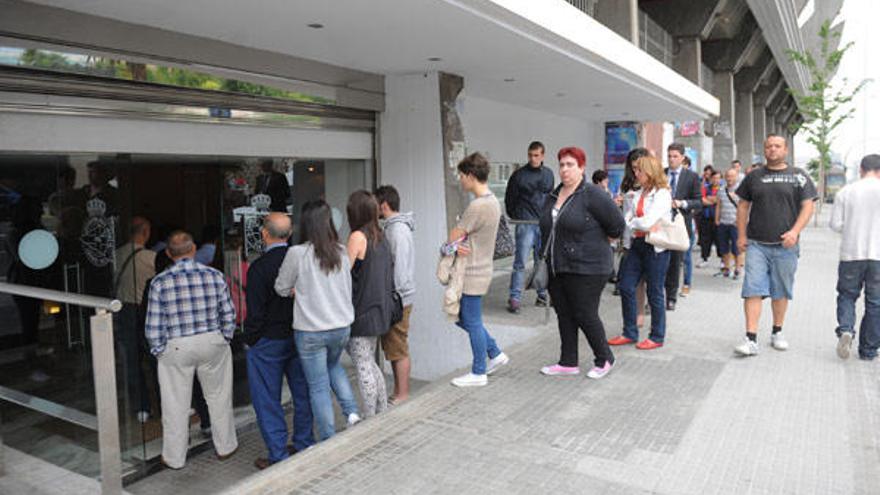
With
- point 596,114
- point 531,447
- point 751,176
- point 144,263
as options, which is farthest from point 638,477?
point 596,114

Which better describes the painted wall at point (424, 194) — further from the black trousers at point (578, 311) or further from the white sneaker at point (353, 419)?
the white sneaker at point (353, 419)

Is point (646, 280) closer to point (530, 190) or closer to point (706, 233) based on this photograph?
point (530, 190)

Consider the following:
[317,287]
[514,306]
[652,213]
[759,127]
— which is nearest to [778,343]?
[652,213]

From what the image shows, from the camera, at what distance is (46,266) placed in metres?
5.34

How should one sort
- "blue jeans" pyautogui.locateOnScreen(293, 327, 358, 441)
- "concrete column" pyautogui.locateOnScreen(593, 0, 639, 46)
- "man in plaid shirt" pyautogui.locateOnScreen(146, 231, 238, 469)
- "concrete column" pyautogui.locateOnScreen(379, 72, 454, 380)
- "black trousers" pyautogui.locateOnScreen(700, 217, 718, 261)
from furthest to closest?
"concrete column" pyautogui.locateOnScreen(593, 0, 639, 46), "black trousers" pyautogui.locateOnScreen(700, 217, 718, 261), "concrete column" pyautogui.locateOnScreen(379, 72, 454, 380), "man in plaid shirt" pyautogui.locateOnScreen(146, 231, 238, 469), "blue jeans" pyautogui.locateOnScreen(293, 327, 358, 441)

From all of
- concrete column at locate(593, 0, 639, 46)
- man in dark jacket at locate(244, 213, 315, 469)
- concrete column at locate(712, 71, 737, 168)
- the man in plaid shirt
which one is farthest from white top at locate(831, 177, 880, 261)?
concrete column at locate(712, 71, 737, 168)

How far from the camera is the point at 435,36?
19.3 ft

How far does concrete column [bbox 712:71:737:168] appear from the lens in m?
29.2

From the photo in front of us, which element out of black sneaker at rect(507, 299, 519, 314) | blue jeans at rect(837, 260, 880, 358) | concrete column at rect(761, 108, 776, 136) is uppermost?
concrete column at rect(761, 108, 776, 136)

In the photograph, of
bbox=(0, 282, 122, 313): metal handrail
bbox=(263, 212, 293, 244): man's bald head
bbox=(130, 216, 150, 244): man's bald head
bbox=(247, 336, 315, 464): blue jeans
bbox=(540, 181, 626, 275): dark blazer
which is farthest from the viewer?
bbox=(130, 216, 150, 244): man's bald head

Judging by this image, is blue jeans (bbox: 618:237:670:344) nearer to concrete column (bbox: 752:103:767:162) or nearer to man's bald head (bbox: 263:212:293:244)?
man's bald head (bbox: 263:212:293:244)

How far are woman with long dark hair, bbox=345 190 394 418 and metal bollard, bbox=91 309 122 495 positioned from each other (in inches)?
69.0

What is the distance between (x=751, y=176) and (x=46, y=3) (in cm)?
545

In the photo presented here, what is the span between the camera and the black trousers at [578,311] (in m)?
5.25
